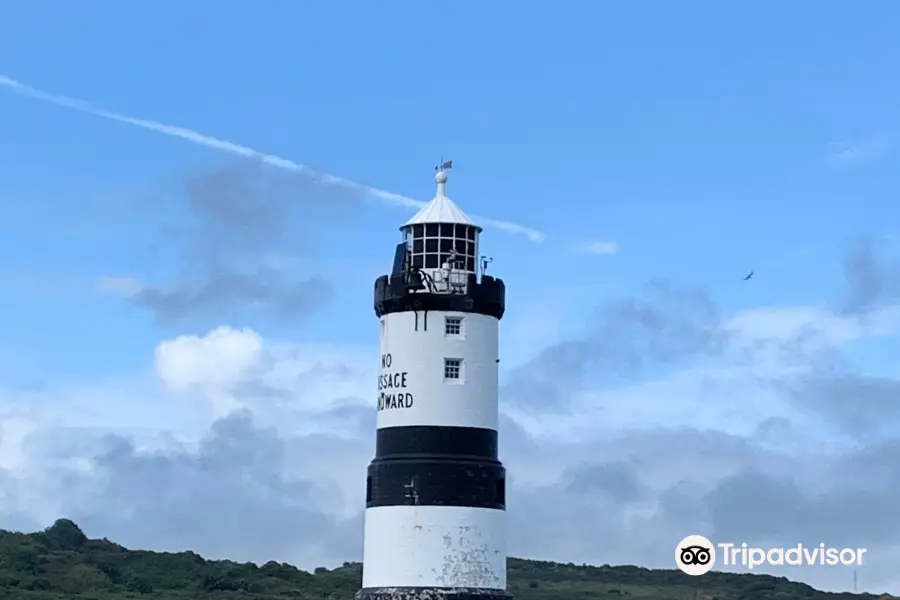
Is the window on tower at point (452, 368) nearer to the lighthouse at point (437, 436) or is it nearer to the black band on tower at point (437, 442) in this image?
the lighthouse at point (437, 436)

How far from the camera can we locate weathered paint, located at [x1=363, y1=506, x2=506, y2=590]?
4862 cm

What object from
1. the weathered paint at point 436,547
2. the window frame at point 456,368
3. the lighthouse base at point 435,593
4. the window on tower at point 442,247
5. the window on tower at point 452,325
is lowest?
the lighthouse base at point 435,593

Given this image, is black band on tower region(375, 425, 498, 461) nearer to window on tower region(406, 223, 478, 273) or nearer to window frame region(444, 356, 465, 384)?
window frame region(444, 356, 465, 384)

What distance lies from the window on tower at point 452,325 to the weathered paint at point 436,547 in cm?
497

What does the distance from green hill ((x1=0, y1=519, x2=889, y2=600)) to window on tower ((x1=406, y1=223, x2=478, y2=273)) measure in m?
46.9

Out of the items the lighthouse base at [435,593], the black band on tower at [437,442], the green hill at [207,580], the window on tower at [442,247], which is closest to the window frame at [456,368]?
the black band on tower at [437,442]

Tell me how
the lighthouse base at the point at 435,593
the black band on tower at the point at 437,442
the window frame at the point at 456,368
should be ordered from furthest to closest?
the window frame at the point at 456,368 → the black band on tower at the point at 437,442 → the lighthouse base at the point at 435,593

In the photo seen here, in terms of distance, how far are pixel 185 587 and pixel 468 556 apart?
5758 cm

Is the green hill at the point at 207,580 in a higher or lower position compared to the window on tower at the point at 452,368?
lower

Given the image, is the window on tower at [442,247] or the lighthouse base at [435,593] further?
the window on tower at [442,247]

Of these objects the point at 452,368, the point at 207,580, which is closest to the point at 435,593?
the point at 452,368

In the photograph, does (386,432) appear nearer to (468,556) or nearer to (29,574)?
(468,556)

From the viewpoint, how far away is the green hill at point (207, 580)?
323 feet

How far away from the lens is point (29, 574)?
328 ft
